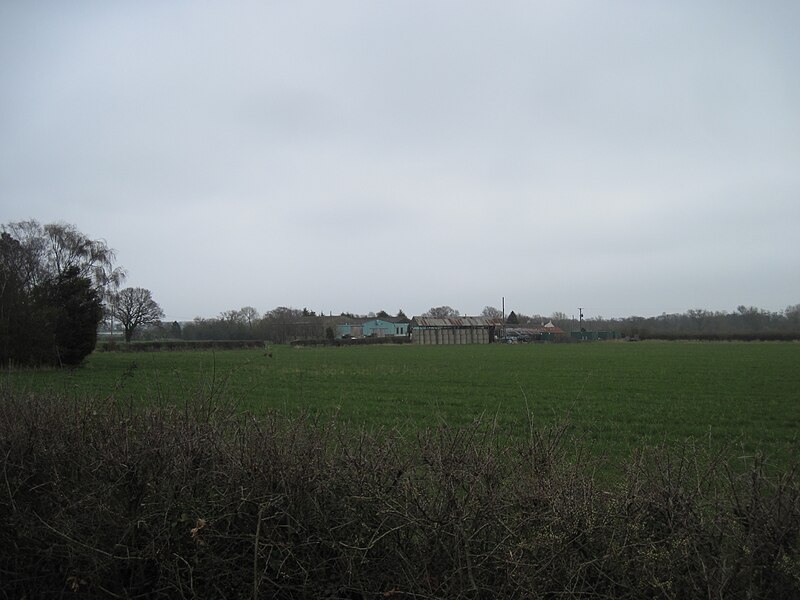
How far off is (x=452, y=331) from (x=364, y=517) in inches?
3882

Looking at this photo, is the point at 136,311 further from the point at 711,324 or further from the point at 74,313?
the point at 711,324

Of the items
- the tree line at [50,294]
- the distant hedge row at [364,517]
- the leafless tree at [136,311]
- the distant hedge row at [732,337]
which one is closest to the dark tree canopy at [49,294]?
the tree line at [50,294]

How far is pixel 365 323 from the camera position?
13750cm

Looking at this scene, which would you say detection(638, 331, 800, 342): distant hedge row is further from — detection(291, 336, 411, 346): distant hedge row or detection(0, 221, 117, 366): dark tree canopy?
detection(0, 221, 117, 366): dark tree canopy

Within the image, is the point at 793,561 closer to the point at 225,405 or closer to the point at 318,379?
the point at 225,405

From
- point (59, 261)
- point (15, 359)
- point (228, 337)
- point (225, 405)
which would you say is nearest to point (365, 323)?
point (228, 337)

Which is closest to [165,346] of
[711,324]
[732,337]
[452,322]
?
[452,322]

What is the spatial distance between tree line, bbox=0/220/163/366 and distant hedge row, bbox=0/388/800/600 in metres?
21.9

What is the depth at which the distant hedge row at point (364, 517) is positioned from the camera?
2.30 metres

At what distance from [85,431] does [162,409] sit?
21.2 inches

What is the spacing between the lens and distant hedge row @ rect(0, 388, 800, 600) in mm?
2305

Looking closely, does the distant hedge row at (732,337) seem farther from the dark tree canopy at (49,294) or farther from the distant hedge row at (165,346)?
the dark tree canopy at (49,294)

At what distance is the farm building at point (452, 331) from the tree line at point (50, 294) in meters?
56.2

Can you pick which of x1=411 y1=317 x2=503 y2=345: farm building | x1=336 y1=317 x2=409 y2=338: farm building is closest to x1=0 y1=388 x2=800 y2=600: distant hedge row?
x1=411 y1=317 x2=503 y2=345: farm building
